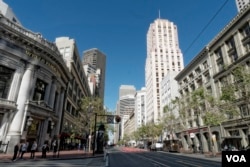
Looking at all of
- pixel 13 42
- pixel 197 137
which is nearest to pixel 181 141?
pixel 197 137

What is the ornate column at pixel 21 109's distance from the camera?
27.6 m

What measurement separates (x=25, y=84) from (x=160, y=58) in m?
87.3

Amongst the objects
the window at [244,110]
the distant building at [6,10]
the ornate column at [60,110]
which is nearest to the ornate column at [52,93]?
the ornate column at [60,110]

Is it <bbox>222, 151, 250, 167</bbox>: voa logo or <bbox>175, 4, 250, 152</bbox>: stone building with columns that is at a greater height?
<bbox>175, 4, 250, 152</bbox>: stone building with columns

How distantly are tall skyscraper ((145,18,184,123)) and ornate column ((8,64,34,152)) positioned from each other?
74351mm

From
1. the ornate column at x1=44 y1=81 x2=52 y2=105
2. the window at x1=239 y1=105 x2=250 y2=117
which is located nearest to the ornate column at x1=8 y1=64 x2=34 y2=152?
the ornate column at x1=44 y1=81 x2=52 y2=105

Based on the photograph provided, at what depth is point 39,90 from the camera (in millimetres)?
35094

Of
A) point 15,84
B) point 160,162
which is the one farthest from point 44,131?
point 160,162

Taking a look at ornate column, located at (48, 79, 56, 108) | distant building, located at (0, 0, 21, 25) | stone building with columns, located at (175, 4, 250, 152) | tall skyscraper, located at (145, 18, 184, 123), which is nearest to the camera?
stone building with columns, located at (175, 4, 250, 152)

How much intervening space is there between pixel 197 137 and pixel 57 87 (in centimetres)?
3526

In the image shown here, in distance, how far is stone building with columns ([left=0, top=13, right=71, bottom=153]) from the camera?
1095 inches

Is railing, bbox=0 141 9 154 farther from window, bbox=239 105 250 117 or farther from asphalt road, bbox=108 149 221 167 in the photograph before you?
window, bbox=239 105 250 117

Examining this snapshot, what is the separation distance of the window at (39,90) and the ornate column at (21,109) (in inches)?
110

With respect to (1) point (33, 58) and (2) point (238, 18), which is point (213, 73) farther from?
(1) point (33, 58)
